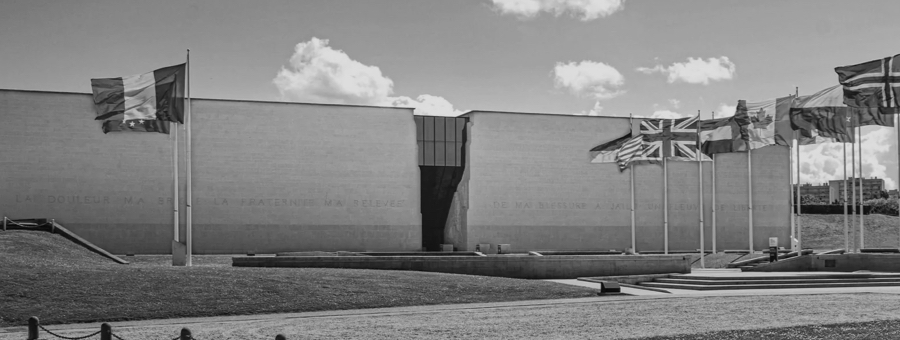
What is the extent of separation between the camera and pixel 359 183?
170 ft

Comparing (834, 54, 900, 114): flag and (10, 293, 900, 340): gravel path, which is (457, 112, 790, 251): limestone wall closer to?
(834, 54, 900, 114): flag

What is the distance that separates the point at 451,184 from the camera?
55156 millimetres

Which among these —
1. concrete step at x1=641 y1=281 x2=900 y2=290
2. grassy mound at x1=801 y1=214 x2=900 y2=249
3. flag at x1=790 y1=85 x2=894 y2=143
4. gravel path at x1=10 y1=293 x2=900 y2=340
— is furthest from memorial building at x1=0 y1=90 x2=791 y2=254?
gravel path at x1=10 y1=293 x2=900 y2=340

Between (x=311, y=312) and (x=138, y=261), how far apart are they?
70.7 ft

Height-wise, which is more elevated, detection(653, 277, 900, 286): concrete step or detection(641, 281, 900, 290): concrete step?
detection(653, 277, 900, 286): concrete step

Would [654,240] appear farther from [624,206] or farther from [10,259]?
[10,259]

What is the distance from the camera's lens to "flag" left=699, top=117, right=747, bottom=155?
135 ft

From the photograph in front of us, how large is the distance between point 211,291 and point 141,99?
9.66 m

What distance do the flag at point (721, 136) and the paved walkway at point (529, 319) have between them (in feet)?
53.8

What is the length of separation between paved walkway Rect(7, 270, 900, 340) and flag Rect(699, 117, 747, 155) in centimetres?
1639

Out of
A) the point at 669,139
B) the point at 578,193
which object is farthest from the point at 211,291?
the point at 578,193

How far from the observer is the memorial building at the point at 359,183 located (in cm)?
4747

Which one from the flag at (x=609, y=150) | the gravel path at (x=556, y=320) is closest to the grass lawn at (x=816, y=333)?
the gravel path at (x=556, y=320)

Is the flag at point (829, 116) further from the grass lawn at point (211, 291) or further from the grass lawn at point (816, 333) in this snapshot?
the grass lawn at point (816, 333)
